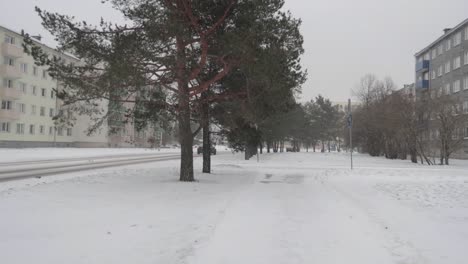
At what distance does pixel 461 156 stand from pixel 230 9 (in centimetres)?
4425

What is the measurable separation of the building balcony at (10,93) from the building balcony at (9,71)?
1641 mm

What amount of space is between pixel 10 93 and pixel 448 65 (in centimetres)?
5704

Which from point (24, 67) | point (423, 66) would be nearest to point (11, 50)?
point (24, 67)

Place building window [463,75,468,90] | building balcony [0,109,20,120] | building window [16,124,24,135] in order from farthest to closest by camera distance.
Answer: building window [16,124,24,135] < building balcony [0,109,20,120] < building window [463,75,468,90]

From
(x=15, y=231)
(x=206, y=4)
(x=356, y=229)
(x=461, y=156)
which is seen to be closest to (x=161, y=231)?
(x=15, y=231)

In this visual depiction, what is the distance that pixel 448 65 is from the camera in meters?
57.2

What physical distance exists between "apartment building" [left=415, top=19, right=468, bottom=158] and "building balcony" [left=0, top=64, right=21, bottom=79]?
4960 centimetres

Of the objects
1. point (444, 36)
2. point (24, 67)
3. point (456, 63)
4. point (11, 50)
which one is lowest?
point (24, 67)

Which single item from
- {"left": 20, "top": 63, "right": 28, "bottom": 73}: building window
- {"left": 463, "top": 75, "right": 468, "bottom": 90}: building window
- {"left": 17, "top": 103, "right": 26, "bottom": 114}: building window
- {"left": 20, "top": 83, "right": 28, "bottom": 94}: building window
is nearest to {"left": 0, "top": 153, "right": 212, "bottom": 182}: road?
{"left": 17, "top": 103, "right": 26, "bottom": 114}: building window

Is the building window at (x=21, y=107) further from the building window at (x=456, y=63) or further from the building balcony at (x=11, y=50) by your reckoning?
the building window at (x=456, y=63)

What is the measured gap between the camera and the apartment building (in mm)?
51438

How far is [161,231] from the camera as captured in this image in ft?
23.7

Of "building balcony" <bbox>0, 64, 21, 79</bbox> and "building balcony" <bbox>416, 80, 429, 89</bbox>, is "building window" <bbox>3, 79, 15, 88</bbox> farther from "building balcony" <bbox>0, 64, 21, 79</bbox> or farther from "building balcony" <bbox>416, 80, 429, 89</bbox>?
"building balcony" <bbox>416, 80, 429, 89</bbox>

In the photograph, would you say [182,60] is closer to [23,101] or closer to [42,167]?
[42,167]
